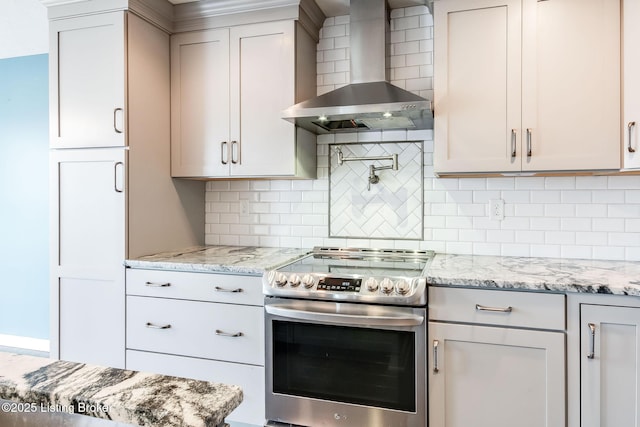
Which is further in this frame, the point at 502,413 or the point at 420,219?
the point at 420,219

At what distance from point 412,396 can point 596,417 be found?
28.9 inches

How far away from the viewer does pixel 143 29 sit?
8.00 feet

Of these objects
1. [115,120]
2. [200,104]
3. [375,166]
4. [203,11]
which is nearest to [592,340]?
[375,166]

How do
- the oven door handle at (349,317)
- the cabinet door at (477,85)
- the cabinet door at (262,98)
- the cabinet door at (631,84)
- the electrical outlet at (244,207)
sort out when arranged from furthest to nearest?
the electrical outlet at (244,207) → the cabinet door at (262,98) → the cabinet door at (477,85) → the cabinet door at (631,84) → the oven door handle at (349,317)

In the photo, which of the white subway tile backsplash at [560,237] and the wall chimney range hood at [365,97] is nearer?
the wall chimney range hood at [365,97]

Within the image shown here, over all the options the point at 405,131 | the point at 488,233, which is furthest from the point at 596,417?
the point at 405,131

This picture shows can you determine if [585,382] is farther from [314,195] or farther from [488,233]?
[314,195]

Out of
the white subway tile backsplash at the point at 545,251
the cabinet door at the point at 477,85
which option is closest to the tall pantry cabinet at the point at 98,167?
the cabinet door at the point at 477,85

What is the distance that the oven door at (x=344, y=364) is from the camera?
1855 mm

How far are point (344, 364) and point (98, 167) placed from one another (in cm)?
173

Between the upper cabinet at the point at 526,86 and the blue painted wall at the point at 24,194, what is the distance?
316 centimetres

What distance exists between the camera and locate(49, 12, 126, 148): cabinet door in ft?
7.65

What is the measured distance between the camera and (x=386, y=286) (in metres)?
1.85

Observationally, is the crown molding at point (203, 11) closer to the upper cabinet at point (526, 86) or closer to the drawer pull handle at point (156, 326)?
the upper cabinet at point (526, 86)
